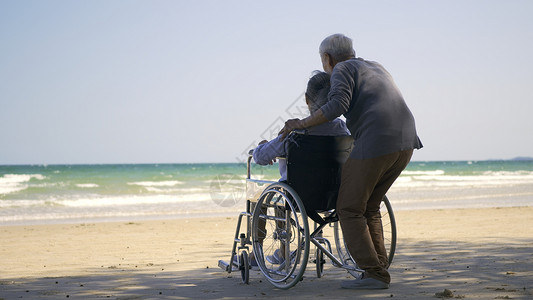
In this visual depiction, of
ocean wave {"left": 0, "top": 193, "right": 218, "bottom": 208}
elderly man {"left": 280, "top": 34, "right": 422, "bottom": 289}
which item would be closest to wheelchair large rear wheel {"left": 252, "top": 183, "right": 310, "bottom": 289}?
elderly man {"left": 280, "top": 34, "right": 422, "bottom": 289}

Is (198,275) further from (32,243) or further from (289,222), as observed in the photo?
(32,243)

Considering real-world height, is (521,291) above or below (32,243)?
above

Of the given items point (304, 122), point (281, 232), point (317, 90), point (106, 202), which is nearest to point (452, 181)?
point (106, 202)

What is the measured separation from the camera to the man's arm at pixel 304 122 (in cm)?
309

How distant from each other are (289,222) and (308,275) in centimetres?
80

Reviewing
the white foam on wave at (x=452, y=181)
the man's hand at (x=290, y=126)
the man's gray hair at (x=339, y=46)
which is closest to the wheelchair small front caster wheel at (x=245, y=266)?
the man's hand at (x=290, y=126)

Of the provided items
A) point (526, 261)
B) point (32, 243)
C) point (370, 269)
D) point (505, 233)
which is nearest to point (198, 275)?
point (370, 269)

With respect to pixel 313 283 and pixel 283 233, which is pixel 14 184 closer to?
pixel 313 283

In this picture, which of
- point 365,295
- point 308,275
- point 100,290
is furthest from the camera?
point 308,275

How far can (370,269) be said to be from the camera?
3215 millimetres

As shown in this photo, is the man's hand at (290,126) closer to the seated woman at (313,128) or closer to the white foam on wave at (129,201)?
the seated woman at (313,128)

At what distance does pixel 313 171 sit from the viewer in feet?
10.7

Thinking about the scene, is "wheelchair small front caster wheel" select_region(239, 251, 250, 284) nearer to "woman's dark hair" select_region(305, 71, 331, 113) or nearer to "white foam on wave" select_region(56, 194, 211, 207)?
"woman's dark hair" select_region(305, 71, 331, 113)

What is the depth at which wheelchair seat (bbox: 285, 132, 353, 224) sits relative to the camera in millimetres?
3250
